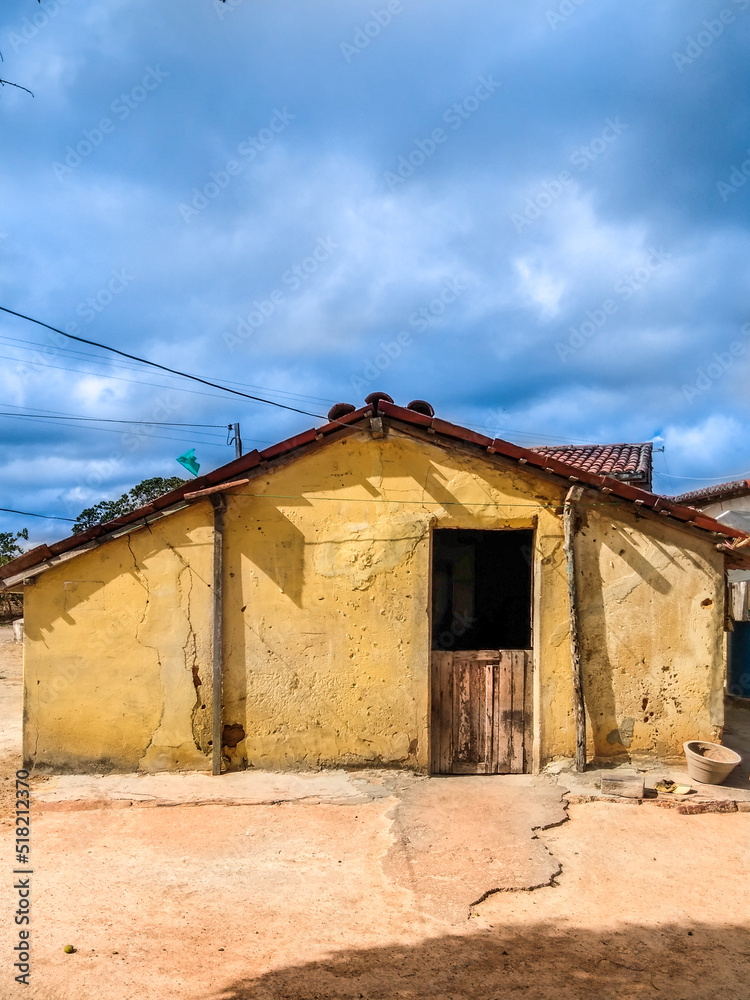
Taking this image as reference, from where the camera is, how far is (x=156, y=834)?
624 centimetres

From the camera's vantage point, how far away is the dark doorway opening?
11.5 metres

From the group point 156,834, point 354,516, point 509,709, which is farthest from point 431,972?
point 354,516

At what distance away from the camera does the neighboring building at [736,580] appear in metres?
12.6

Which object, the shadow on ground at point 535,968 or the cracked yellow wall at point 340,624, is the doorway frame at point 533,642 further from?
the shadow on ground at point 535,968

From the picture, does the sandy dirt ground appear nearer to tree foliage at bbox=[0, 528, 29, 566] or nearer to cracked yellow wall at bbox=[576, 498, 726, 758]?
cracked yellow wall at bbox=[576, 498, 726, 758]

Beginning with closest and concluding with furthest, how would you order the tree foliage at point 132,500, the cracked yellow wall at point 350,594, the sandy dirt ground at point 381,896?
the sandy dirt ground at point 381,896
the cracked yellow wall at point 350,594
the tree foliage at point 132,500

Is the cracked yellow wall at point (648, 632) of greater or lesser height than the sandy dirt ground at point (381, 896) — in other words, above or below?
above

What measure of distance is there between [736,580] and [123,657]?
13.0 metres

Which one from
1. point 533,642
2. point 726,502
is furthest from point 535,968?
point 726,502

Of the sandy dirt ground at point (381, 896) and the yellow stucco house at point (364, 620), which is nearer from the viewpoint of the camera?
the sandy dirt ground at point (381, 896)

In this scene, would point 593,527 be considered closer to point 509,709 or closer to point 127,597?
point 509,709

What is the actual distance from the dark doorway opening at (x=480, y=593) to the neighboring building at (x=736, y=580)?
3.39 metres

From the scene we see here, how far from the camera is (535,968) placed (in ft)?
13.9

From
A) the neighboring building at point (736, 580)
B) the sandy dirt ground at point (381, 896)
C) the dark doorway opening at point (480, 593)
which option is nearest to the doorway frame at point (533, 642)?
the sandy dirt ground at point (381, 896)
